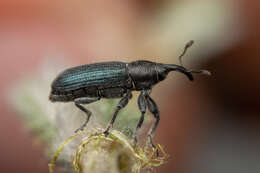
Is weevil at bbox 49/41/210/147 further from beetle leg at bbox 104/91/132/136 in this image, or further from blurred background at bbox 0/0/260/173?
blurred background at bbox 0/0/260/173

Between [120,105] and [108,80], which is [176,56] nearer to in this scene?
[108,80]

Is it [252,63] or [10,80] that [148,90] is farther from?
[252,63]

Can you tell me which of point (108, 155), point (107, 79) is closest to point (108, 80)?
point (107, 79)

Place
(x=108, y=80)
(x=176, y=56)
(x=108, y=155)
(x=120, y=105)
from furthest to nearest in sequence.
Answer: (x=176, y=56), (x=108, y=80), (x=120, y=105), (x=108, y=155)

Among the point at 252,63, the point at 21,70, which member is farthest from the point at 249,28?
the point at 21,70

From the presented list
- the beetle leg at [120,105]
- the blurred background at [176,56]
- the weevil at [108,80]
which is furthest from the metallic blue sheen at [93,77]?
the blurred background at [176,56]

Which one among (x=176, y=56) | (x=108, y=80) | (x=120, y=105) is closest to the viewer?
(x=120, y=105)
